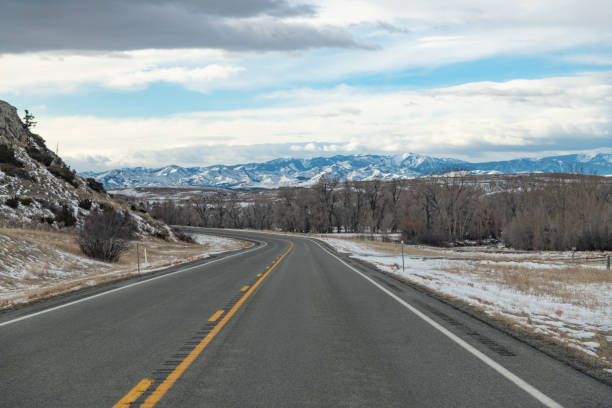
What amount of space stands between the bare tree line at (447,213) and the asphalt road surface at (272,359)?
6710cm

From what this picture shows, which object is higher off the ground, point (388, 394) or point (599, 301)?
point (388, 394)

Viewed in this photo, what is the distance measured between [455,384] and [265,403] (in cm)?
193

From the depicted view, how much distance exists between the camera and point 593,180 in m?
75.6

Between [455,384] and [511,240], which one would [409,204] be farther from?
[455,384]

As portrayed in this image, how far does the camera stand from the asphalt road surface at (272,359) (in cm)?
443

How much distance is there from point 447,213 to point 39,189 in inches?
2683

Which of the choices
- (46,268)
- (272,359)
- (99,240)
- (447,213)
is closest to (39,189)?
(99,240)

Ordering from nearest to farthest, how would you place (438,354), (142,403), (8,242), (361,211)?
(142,403) < (438,354) < (8,242) < (361,211)

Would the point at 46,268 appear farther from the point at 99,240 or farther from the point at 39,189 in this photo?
the point at 39,189

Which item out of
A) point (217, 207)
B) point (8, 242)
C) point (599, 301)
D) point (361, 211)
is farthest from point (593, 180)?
point (217, 207)

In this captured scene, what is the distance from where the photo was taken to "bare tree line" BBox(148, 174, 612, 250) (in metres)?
69.2

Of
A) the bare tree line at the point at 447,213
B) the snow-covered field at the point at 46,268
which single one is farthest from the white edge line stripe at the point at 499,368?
the bare tree line at the point at 447,213

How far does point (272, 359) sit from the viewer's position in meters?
5.72

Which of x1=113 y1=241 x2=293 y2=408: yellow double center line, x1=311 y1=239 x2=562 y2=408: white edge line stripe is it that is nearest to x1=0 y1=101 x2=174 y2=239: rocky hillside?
x1=113 y1=241 x2=293 y2=408: yellow double center line
